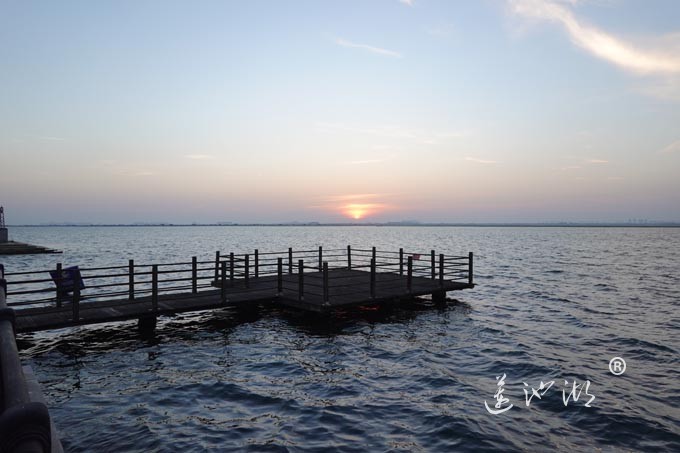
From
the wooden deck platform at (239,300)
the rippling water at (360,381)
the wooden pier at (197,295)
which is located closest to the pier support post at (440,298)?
the wooden pier at (197,295)

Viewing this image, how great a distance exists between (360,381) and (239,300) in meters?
7.19

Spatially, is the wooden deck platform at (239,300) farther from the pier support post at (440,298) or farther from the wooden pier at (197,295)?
the pier support post at (440,298)

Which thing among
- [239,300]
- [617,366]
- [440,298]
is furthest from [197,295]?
[617,366]

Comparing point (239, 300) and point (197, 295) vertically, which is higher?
point (197, 295)

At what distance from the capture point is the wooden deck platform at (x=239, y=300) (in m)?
14.1

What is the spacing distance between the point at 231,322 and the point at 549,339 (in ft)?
42.4

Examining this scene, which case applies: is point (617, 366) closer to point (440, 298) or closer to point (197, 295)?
point (440, 298)

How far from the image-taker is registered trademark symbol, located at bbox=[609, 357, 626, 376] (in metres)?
13.4

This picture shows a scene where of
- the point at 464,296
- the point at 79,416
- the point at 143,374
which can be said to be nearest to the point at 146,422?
the point at 79,416

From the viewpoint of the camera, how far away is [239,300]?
1769 centimetres

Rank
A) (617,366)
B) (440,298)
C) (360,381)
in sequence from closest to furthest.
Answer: (360,381), (617,366), (440,298)

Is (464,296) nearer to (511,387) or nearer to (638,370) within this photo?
(638,370)

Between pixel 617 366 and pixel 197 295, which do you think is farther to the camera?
pixel 197 295

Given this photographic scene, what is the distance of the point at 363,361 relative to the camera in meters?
14.0
